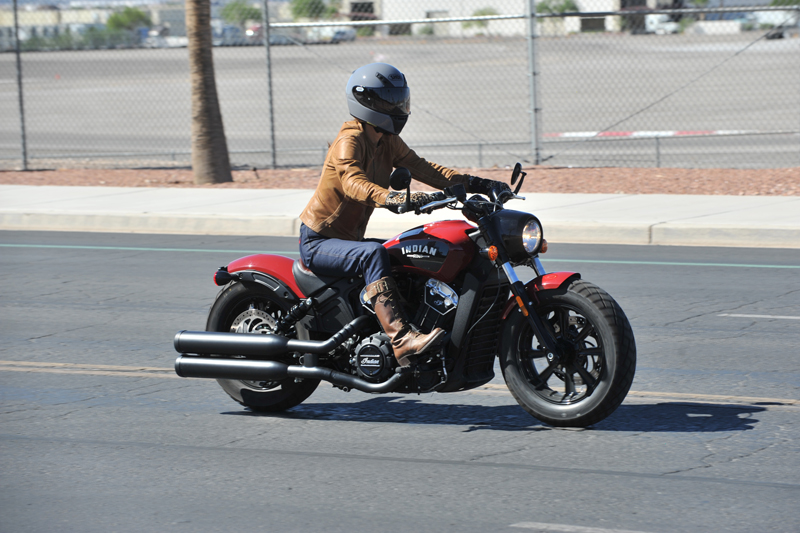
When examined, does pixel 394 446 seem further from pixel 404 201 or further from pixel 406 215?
pixel 406 215

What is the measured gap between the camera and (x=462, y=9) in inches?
1115

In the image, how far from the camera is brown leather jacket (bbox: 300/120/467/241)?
5965mm

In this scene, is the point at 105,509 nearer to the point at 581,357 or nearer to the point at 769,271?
the point at 581,357

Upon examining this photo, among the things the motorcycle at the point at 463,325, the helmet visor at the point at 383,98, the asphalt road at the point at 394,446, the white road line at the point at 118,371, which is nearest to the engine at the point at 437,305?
the motorcycle at the point at 463,325

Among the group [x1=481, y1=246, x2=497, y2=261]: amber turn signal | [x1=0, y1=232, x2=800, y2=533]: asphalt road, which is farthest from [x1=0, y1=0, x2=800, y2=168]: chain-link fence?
[x1=481, y1=246, x2=497, y2=261]: amber turn signal

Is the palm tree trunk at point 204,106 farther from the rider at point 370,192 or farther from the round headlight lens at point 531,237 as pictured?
the round headlight lens at point 531,237

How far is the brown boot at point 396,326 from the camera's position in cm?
587

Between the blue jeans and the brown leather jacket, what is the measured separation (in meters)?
0.08

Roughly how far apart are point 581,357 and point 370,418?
1.25 metres

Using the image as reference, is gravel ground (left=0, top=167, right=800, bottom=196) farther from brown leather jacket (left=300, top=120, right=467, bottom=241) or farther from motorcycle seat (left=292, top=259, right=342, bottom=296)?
motorcycle seat (left=292, top=259, right=342, bottom=296)

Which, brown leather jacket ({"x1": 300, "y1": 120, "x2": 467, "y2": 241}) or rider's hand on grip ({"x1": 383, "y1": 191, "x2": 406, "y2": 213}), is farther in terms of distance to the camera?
brown leather jacket ({"x1": 300, "y1": 120, "x2": 467, "y2": 241})

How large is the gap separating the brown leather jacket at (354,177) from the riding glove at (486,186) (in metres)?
0.09

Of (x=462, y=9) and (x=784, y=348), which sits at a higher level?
(x=462, y=9)

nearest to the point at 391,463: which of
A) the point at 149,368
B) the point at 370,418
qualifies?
the point at 370,418
